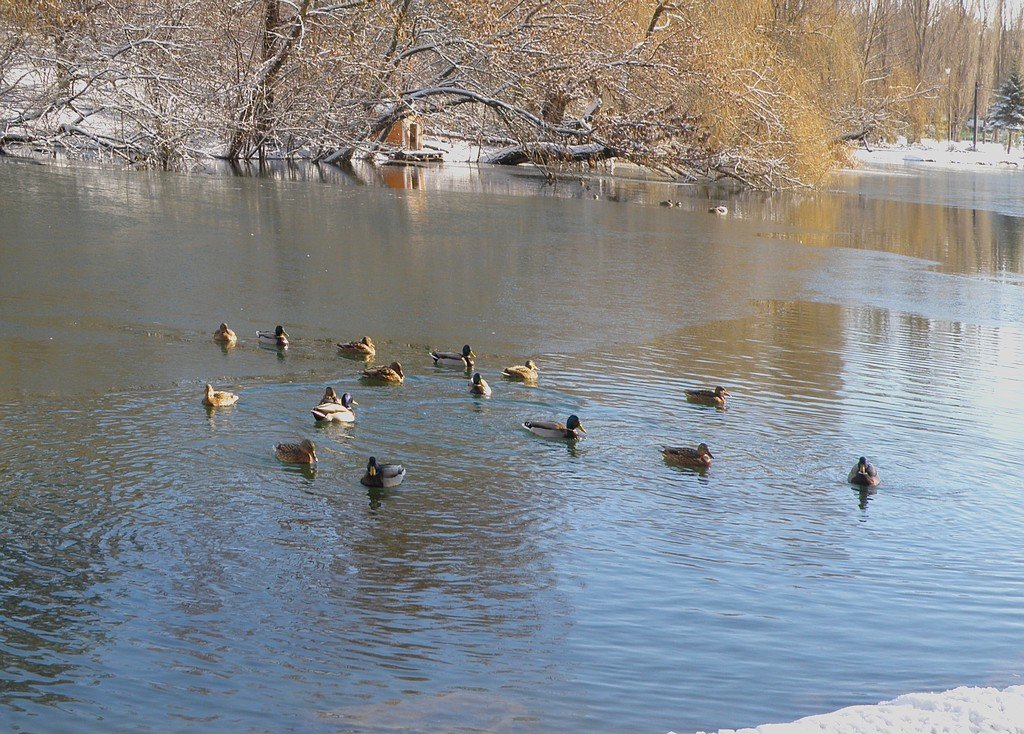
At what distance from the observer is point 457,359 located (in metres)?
9.80

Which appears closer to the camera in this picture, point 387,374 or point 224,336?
point 387,374

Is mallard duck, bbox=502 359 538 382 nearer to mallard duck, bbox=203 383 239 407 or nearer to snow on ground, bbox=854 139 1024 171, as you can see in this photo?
mallard duck, bbox=203 383 239 407

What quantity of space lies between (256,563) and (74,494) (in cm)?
142

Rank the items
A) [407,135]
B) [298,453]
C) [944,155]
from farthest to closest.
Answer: [944,155] < [407,135] < [298,453]

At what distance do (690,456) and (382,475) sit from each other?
2013 millimetres

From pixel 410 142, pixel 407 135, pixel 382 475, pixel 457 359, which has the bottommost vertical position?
pixel 382 475

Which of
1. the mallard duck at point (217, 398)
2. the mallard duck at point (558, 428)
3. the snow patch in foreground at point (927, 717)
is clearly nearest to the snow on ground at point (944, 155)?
the mallard duck at point (558, 428)

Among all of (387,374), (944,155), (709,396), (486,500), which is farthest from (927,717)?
(944,155)

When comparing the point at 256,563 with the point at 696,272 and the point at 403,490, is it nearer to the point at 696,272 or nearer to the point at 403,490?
the point at 403,490

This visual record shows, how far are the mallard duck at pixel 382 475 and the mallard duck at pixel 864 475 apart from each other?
280 centimetres

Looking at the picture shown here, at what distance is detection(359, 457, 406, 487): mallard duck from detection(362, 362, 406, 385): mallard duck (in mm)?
2287

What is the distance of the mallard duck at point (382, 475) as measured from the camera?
22.4 feet

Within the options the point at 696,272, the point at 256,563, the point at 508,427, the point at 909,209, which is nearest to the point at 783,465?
the point at 508,427

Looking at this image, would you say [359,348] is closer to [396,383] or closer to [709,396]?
[396,383]
